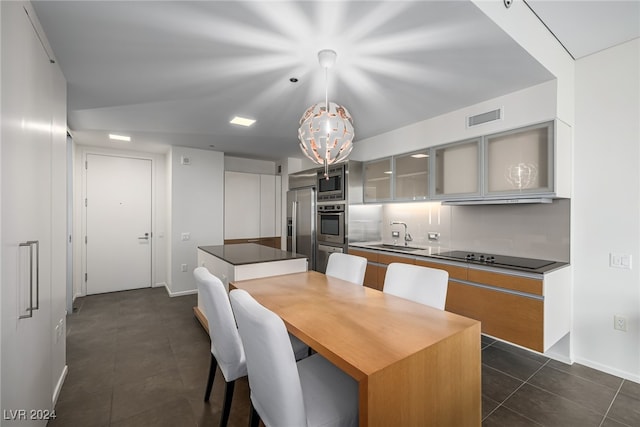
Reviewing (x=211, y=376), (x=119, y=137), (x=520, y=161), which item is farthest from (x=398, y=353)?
(x=119, y=137)

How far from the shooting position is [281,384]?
1.14 metres

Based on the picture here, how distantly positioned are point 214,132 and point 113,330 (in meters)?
2.71

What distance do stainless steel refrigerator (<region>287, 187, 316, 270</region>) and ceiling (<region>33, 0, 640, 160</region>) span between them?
5.99 feet

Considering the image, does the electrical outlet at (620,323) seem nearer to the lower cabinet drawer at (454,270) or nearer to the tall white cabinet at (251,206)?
the lower cabinet drawer at (454,270)

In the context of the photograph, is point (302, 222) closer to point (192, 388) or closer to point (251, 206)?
point (251, 206)

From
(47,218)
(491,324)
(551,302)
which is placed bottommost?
(491,324)

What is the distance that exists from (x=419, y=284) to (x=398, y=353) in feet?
3.07

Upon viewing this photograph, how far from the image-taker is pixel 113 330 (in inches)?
130

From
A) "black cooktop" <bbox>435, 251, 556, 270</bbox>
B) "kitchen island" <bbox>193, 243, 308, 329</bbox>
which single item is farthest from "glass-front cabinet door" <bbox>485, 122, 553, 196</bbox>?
"kitchen island" <bbox>193, 243, 308, 329</bbox>

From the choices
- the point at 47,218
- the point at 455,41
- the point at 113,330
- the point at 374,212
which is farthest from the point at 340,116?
the point at 113,330

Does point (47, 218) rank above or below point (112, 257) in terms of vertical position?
above

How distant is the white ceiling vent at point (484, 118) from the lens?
2.78 meters

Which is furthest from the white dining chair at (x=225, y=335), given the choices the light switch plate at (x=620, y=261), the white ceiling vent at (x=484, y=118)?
the light switch plate at (x=620, y=261)

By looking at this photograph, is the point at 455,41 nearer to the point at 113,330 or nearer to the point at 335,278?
the point at 335,278
